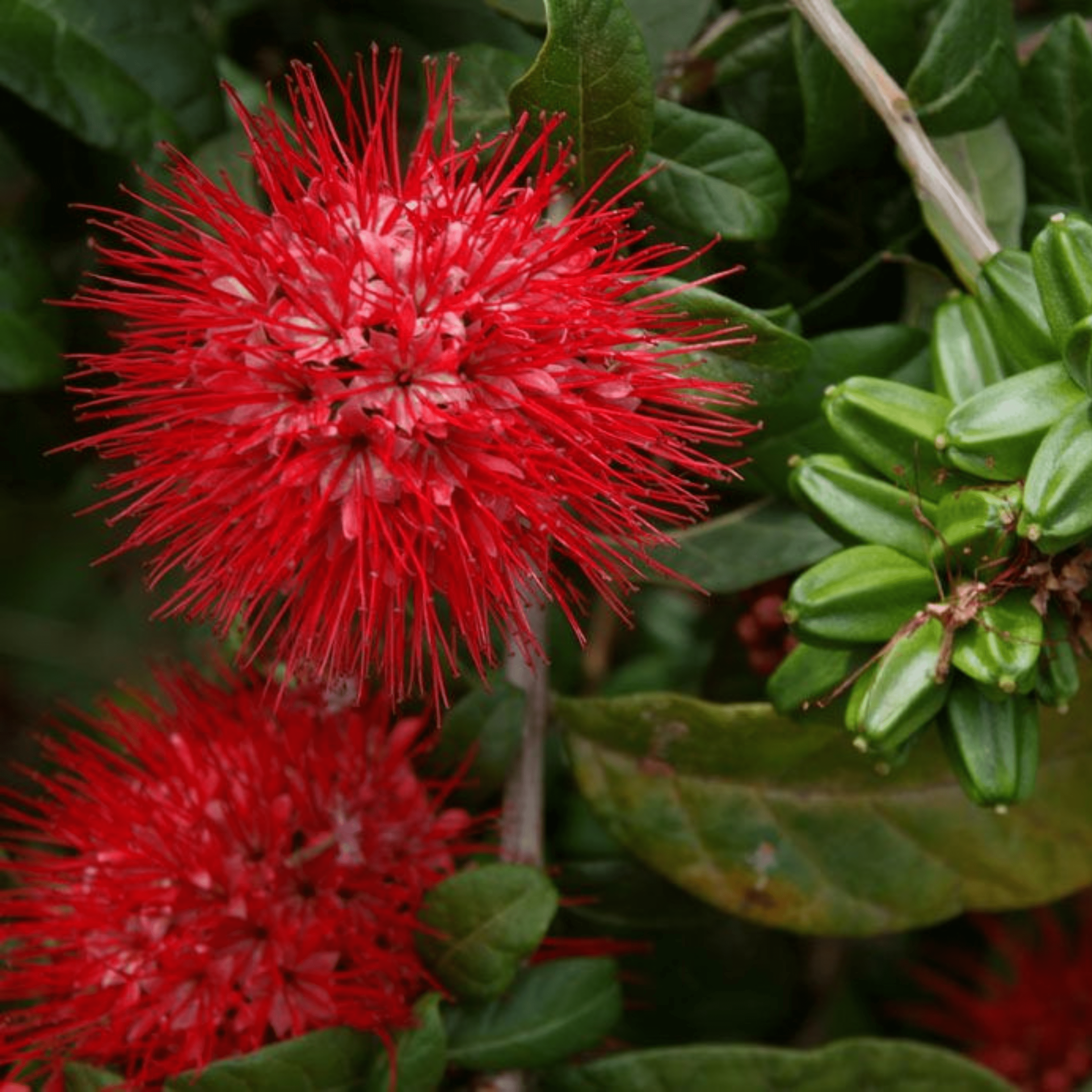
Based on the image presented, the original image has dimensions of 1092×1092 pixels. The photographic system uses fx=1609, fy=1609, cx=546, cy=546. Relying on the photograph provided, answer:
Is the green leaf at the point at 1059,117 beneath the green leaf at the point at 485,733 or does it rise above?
above

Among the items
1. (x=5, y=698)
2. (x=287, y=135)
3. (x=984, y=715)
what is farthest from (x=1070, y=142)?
(x=5, y=698)

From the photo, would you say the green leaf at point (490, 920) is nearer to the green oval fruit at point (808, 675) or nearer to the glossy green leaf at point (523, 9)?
the green oval fruit at point (808, 675)

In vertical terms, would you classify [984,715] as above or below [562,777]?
above

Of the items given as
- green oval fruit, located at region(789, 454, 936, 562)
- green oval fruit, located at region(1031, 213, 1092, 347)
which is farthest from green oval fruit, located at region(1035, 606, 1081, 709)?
green oval fruit, located at region(1031, 213, 1092, 347)

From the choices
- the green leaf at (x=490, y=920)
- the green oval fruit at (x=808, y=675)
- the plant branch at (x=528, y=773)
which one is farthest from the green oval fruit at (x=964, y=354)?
the green leaf at (x=490, y=920)

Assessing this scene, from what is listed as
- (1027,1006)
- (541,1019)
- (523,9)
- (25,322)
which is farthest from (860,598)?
(1027,1006)

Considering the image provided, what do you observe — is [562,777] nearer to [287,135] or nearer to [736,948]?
[736,948]

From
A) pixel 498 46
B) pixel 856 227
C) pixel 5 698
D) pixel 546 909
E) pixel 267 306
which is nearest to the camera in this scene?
pixel 267 306
